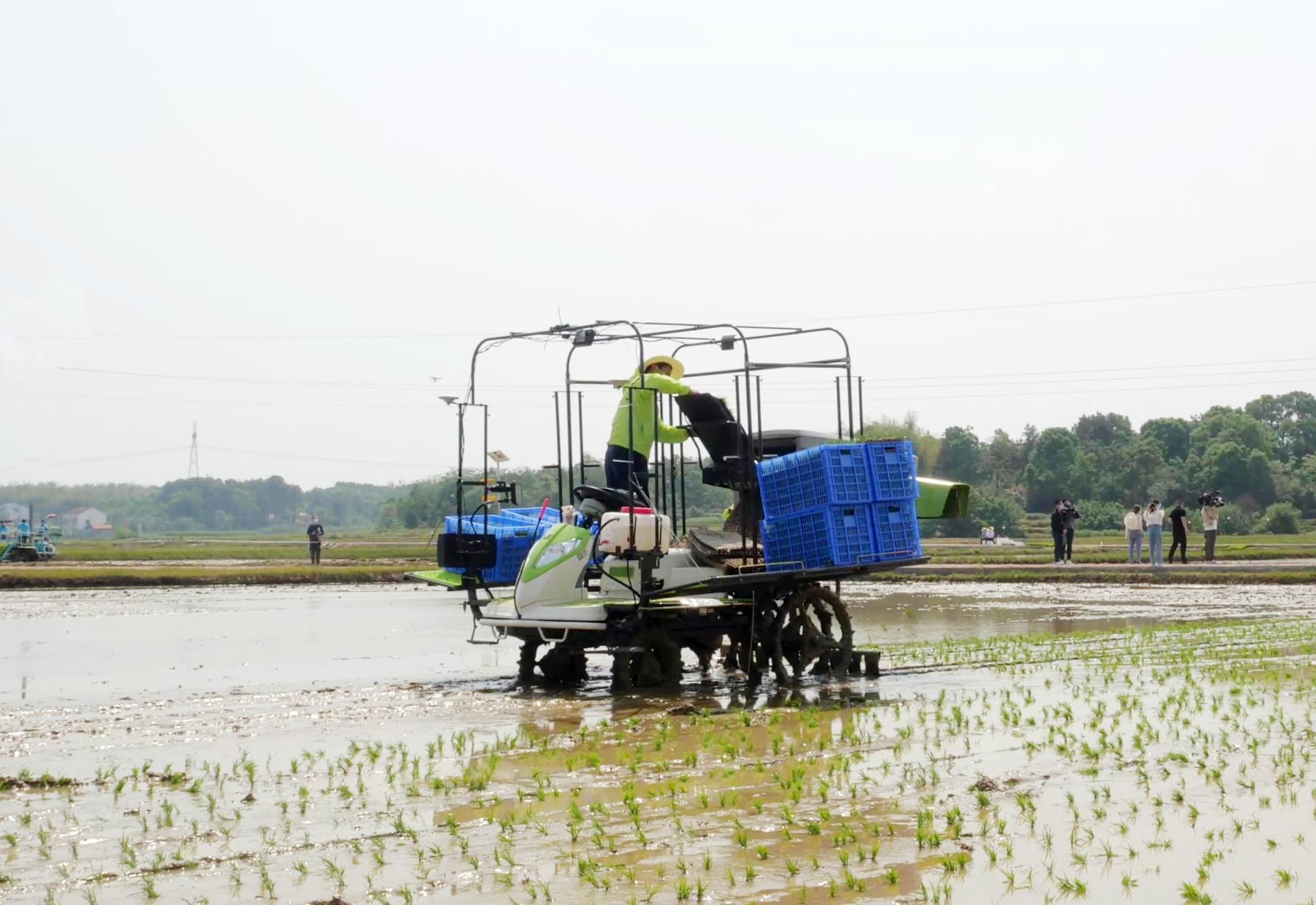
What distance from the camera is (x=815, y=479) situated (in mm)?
13039

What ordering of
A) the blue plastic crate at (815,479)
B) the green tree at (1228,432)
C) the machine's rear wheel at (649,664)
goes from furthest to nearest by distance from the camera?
the green tree at (1228,432), the machine's rear wheel at (649,664), the blue plastic crate at (815,479)

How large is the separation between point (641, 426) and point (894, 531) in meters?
2.60

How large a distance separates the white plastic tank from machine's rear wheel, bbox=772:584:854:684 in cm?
165

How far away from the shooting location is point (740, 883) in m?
6.32

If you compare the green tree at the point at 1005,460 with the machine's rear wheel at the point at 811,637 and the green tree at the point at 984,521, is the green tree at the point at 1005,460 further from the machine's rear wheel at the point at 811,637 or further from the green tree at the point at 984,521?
the machine's rear wheel at the point at 811,637

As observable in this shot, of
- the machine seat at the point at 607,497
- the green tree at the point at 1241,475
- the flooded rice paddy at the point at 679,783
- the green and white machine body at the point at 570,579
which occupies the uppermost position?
the green tree at the point at 1241,475

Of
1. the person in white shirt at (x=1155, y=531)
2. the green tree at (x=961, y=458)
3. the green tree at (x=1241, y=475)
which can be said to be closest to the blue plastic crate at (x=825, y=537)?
the person in white shirt at (x=1155, y=531)

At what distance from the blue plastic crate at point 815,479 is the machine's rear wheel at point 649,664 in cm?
159

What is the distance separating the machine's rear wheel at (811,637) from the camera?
45.9ft

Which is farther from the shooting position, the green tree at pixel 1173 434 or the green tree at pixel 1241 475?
the green tree at pixel 1173 434

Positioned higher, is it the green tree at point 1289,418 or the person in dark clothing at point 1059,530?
the green tree at point 1289,418

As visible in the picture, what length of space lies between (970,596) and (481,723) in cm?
2040

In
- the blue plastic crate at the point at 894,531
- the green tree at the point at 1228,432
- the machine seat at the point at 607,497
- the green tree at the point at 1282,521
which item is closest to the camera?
the blue plastic crate at the point at 894,531

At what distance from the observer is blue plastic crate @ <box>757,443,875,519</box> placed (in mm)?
12828
